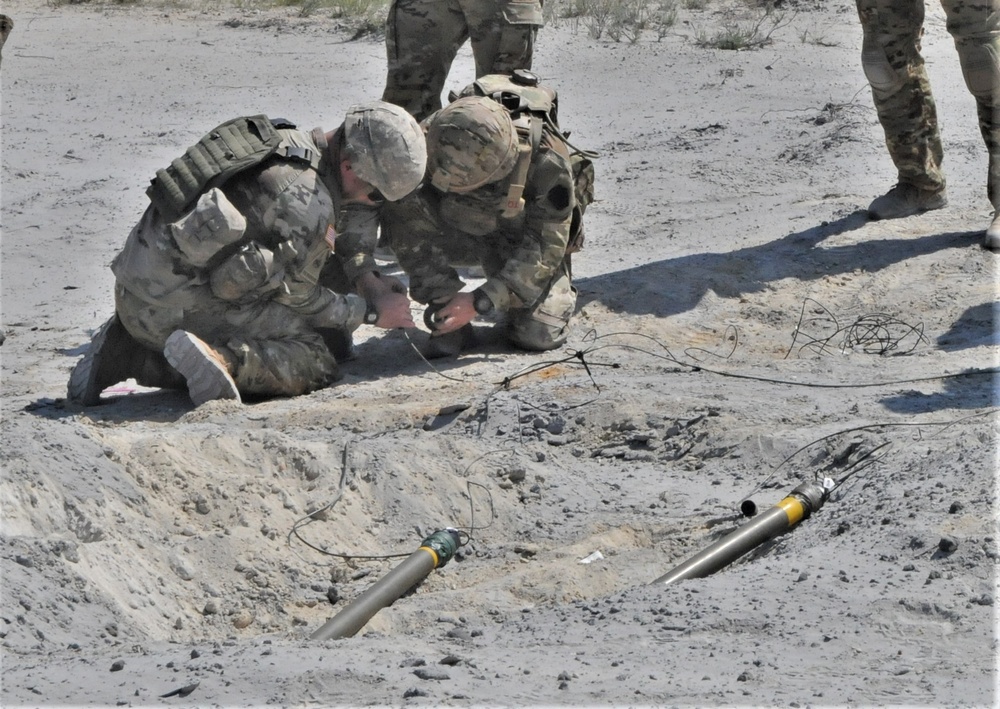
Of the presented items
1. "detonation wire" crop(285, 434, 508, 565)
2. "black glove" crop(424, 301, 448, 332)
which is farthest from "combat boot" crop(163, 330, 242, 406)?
"black glove" crop(424, 301, 448, 332)

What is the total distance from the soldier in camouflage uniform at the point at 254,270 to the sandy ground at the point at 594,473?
0.56 ft

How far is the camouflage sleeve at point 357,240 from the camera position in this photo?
597cm

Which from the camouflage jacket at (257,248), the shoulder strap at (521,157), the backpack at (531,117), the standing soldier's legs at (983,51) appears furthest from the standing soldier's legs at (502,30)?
the standing soldier's legs at (983,51)

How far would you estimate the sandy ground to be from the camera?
3.24 m

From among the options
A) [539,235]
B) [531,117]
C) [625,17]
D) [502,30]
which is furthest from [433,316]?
[625,17]

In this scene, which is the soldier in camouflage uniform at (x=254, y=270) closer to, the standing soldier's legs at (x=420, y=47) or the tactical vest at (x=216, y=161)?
the tactical vest at (x=216, y=161)

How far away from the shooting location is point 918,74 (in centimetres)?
734

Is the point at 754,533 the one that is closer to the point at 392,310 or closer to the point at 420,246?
the point at 392,310

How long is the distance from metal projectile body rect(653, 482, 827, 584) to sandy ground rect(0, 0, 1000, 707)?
0.06 meters

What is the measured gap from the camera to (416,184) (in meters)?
→ 5.57

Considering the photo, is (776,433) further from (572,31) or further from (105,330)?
(572,31)

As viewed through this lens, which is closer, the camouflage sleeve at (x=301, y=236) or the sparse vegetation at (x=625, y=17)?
the camouflage sleeve at (x=301, y=236)

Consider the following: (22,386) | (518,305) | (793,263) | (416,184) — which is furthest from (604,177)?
(22,386)

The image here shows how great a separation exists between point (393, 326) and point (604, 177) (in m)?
3.25
